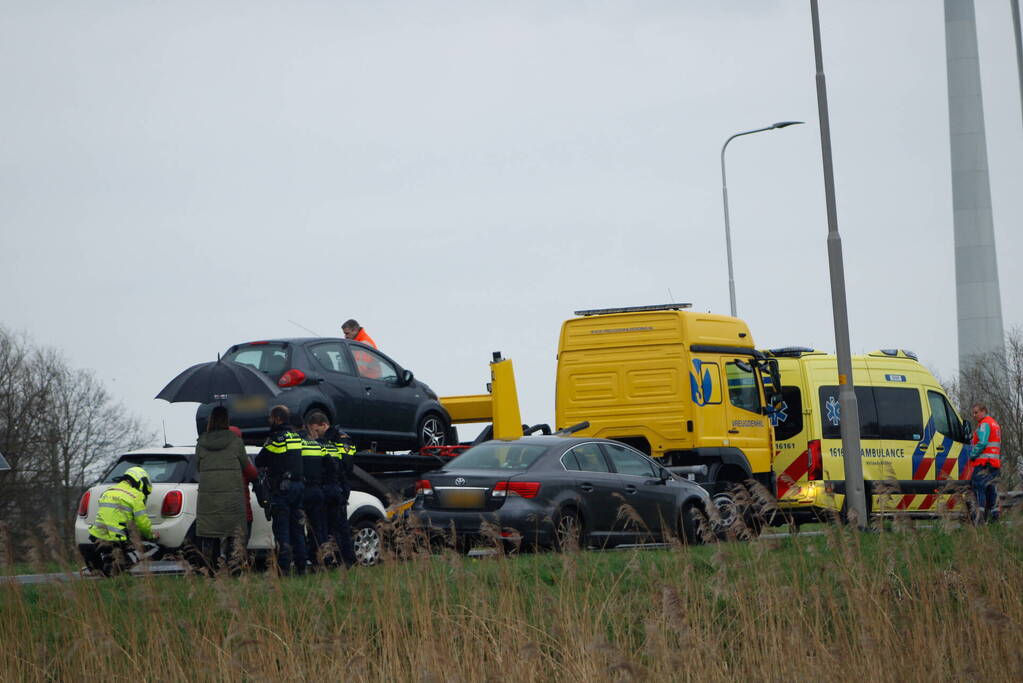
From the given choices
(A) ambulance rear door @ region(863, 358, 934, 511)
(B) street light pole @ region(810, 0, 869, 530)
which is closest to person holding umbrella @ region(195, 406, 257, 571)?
(B) street light pole @ region(810, 0, 869, 530)

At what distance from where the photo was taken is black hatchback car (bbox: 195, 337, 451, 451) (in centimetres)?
1559

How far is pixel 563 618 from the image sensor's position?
8.64 meters

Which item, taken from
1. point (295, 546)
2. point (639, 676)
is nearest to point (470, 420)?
point (295, 546)

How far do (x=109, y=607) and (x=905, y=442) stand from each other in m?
14.1

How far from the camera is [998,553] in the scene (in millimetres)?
9719

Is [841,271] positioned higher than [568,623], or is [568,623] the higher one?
[841,271]

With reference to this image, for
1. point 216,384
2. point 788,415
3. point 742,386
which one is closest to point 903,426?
point 788,415

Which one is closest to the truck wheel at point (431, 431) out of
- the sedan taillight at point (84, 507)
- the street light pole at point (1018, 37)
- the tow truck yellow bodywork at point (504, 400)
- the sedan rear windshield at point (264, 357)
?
the tow truck yellow bodywork at point (504, 400)

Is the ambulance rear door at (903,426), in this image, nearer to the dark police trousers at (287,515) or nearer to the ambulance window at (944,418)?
the ambulance window at (944,418)

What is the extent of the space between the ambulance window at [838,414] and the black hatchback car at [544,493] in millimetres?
4722

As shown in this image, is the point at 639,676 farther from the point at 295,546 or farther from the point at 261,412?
the point at 261,412

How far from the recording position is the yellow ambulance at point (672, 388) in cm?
1820

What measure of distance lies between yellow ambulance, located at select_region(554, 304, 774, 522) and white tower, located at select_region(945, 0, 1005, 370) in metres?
37.7

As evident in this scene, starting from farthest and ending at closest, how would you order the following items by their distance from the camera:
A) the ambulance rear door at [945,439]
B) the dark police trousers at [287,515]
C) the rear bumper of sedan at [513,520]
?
the ambulance rear door at [945,439] → the rear bumper of sedan at [513,520] → the dark police trousers at [287,515]
